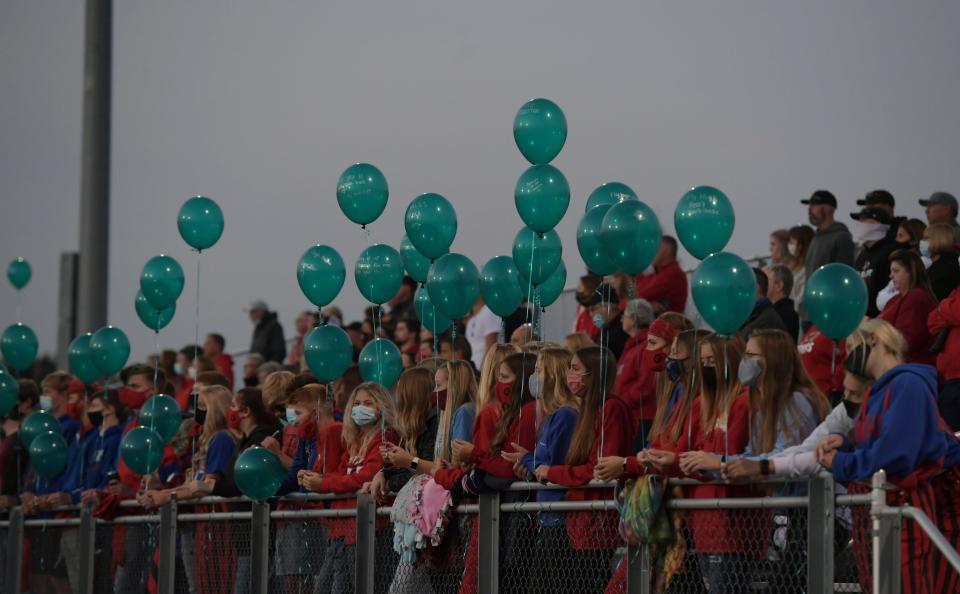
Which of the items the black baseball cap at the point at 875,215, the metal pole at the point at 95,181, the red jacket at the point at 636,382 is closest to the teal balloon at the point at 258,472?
the red jacket at the point at 636,382

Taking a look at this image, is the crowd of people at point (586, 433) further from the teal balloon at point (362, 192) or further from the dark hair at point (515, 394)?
the teal balloon at point (362, 192)

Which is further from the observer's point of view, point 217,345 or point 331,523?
point 217,345

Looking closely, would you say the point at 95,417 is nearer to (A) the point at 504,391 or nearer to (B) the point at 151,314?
(B) the point at 151,314

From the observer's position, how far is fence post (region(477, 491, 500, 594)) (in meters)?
8.02

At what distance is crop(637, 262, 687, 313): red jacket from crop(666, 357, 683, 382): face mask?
414cm

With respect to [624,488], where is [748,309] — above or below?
above

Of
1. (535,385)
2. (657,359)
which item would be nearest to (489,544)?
(535,385)

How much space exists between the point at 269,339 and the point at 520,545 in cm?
1072

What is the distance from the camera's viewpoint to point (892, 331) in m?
6.83

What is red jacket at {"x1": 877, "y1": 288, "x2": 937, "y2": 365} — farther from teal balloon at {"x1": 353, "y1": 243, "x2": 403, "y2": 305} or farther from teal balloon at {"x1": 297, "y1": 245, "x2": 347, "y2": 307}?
teal balloon at {"x1": 297, "y1": 245, "x2": 347, "y2": 307}

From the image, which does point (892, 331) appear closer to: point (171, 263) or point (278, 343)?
point (171, 263)

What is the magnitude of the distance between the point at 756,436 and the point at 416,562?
7.40ft

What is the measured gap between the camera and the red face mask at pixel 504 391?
877cm

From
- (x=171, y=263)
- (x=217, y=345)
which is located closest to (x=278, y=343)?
(x=217, y=345)
